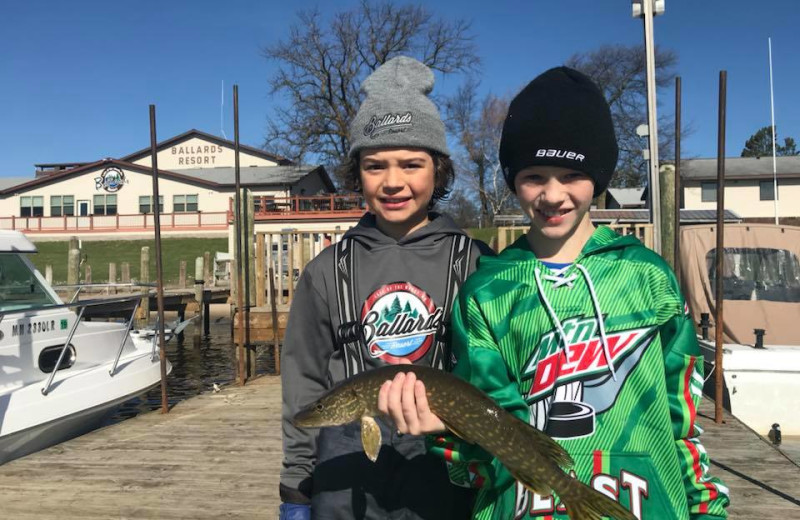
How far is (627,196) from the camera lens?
4062 cm

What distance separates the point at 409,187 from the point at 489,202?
4673 cm

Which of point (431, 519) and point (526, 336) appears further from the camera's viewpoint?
point (431, 519)

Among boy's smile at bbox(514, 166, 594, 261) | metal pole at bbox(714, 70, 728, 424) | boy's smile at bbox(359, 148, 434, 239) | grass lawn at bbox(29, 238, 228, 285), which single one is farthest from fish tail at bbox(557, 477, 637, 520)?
grass lawn at bbox(29, 238, 228, 285)

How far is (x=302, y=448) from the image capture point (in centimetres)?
214

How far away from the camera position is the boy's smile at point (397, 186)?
87.9 inches

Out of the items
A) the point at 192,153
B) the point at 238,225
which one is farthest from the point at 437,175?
the point at 192,153

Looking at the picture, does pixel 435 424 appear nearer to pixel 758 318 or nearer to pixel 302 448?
pixel 302 448

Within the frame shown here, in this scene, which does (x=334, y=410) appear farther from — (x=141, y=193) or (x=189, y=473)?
(x=141, y=193)

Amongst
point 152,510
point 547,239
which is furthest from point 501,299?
point 152,510

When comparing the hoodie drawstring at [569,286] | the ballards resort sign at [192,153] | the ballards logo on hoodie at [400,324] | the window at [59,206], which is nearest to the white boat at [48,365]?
the ballards logo on hoodie at [400,324]

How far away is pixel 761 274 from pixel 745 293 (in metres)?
0.39

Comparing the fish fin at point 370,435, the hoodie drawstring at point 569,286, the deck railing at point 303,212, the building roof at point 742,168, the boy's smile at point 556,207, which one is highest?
the building roof at point 742,168

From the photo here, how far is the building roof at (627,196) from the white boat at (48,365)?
117ft

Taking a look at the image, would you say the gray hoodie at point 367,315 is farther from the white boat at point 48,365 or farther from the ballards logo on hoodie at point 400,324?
the white boat at point 48,365
